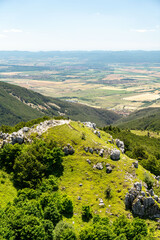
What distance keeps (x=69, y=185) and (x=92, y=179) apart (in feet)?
26.1

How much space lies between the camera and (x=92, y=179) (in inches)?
2803

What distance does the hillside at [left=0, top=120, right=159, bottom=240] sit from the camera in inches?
1972

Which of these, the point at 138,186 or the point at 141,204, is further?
the point at 138,186

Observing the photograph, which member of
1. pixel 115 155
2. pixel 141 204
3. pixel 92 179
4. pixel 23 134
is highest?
pixel 23 134

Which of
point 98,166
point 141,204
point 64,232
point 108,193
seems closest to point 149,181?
point 141,204

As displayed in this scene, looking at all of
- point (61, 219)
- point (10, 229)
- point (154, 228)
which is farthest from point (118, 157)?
point (10, 229)

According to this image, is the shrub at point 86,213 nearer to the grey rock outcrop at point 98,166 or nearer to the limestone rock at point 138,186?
the limestone rock at point 138,186

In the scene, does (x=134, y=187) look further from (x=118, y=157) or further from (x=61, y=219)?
(x=61, y=219)

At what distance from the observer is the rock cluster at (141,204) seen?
203ft

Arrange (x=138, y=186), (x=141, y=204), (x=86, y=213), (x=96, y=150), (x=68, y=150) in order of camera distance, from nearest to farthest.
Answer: (x=86, y=213)
(x=141, y=204)
(x=138, y=186)
(x=68, y=150)
(x=96, y=150)

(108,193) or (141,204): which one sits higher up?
(108,193)

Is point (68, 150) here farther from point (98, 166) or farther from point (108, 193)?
point (108, 193)

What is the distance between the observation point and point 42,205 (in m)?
58.3

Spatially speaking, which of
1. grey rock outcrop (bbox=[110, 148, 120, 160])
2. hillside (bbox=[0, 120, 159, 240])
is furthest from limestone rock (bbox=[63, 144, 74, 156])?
grey rock outcrop (bbox=[110, 148, 120, 160])
